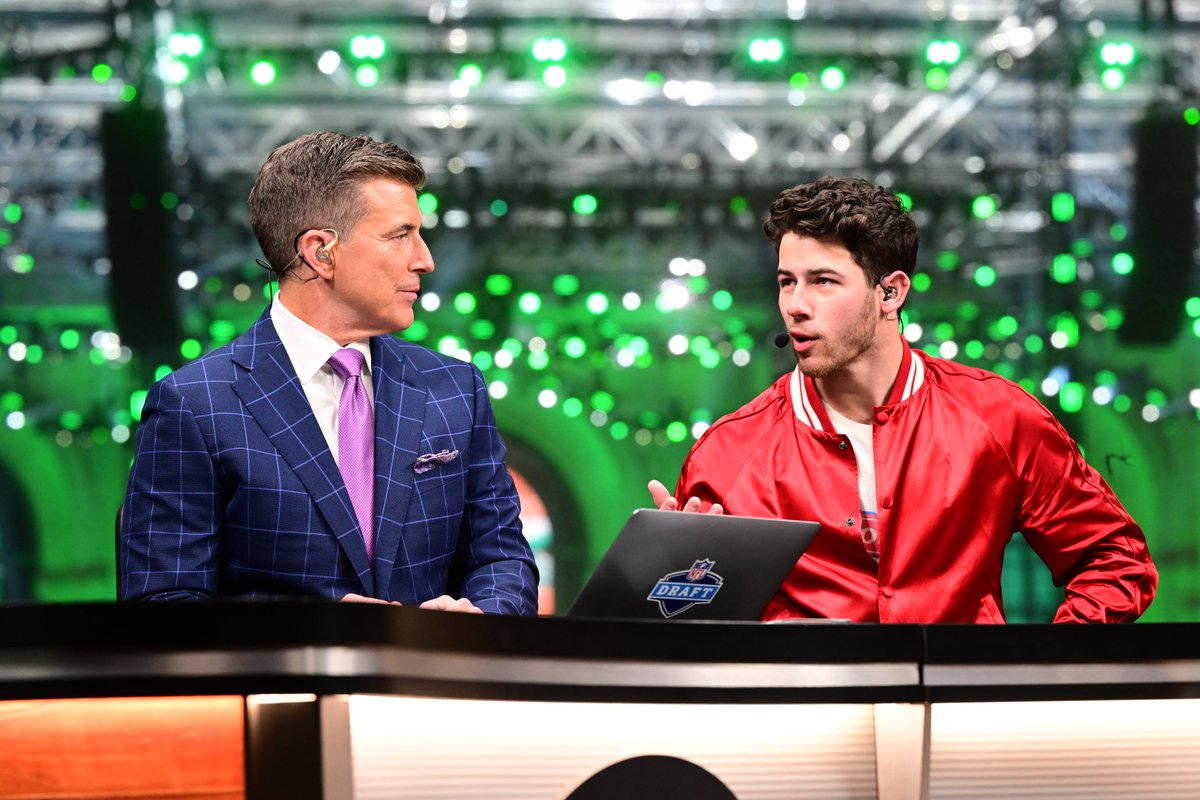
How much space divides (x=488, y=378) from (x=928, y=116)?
223 centimetres

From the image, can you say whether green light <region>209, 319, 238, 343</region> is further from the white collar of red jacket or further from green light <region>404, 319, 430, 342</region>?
the white collar of red jacket

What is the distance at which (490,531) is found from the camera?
2023mm

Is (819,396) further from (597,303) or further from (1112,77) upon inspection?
(1112,77)

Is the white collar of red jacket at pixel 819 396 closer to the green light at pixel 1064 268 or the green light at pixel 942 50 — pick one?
the green light at pixel 1064 268

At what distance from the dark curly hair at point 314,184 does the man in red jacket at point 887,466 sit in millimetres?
643

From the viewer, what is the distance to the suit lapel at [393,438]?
73.7 inches

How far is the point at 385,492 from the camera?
188cm

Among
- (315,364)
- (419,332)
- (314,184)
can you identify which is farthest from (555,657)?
(419,332)

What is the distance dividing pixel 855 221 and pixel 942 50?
3858 mm

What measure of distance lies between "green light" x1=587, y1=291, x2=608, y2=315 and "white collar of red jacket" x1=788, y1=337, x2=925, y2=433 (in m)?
3.58

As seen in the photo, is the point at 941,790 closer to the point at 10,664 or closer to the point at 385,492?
the point at 385,492

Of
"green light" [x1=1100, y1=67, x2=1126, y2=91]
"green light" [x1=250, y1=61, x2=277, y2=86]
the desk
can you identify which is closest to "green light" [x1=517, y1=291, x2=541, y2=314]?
"green light" [x1=250, y1=61, x2=277, y2=86]

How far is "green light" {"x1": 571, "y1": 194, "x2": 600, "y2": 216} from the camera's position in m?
5.88

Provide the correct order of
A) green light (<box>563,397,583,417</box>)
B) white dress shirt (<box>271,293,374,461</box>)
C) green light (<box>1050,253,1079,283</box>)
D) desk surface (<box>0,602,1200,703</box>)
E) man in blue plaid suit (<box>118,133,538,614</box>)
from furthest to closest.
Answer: green light (<box>563,397,583,417</box>)
green light (<box>1050,253,1079,283</box>)
white dress shirt (<box>271,293,374,461</box>)
man in blue plaid suit (<box>118,133,538,614</box>)
desk surface (<box>0,602,1200,703</box>)
